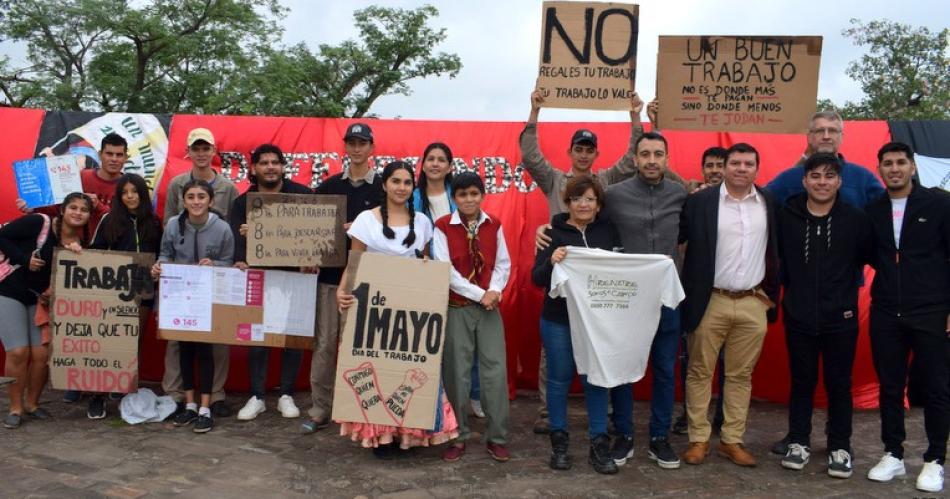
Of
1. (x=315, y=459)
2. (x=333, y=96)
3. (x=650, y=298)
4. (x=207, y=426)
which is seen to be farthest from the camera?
(x=333, y=96)

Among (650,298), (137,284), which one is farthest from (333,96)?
(650,298)

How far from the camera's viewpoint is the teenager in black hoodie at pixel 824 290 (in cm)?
419

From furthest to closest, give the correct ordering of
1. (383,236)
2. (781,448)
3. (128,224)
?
(128,224) → (781,448) → (383,236)

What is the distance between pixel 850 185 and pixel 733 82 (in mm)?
1221

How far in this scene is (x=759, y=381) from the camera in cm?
599

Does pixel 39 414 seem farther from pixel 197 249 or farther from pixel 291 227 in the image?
pixel 291 227

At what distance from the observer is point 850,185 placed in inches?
186

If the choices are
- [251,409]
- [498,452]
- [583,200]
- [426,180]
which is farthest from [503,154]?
[251,409]

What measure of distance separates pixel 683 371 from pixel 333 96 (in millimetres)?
19672

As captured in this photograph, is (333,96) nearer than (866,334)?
No

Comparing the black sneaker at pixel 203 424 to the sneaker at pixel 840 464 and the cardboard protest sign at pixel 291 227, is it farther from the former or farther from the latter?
the sneaker at pixel 840 464

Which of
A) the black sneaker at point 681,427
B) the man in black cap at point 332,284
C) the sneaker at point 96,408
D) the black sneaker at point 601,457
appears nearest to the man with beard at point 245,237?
the man in black cap at point 332,284

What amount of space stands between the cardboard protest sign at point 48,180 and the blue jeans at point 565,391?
397 cm

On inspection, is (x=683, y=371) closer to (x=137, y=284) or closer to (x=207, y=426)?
(x=207, y=426)
